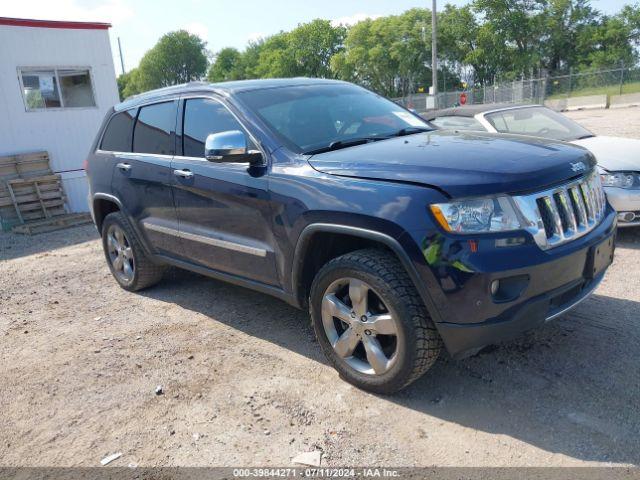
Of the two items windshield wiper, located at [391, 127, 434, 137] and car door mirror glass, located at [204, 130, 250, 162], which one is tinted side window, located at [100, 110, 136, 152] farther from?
windshield wiper, located at [391, 127, 434, 137]

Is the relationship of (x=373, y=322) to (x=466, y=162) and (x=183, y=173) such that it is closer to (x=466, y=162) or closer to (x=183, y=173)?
(x=466, y=162)

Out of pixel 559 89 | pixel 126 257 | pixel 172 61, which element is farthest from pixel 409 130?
pixel 172 61

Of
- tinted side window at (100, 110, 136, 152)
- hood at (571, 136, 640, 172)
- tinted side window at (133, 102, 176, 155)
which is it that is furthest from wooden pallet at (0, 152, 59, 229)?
hood at (571, 136, 640, 172)

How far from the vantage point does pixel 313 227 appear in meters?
3.27

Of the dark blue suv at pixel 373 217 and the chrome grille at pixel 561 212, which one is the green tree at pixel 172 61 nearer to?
the dark blue suv at pixel 373 217

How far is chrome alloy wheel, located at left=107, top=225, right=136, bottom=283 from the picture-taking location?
5.43 metres

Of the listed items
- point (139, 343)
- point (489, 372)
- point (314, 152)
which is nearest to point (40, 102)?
point (139, 343)

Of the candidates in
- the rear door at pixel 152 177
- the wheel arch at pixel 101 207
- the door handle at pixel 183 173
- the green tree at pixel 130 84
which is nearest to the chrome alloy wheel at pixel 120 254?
the wheel arch at pixel 101 207

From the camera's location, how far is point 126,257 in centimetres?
553

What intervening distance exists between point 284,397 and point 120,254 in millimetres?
2920

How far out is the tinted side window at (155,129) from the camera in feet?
15.1

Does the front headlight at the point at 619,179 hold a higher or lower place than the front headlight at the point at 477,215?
lower

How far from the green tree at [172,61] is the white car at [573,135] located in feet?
355

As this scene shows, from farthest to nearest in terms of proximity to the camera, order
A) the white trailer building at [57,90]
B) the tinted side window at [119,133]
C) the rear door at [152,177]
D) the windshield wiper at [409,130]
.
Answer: the white trailer building at [57,90] → the tinted side window at [119,133] → the rear door at [152,177] → the windshield wiper at [409,130]
